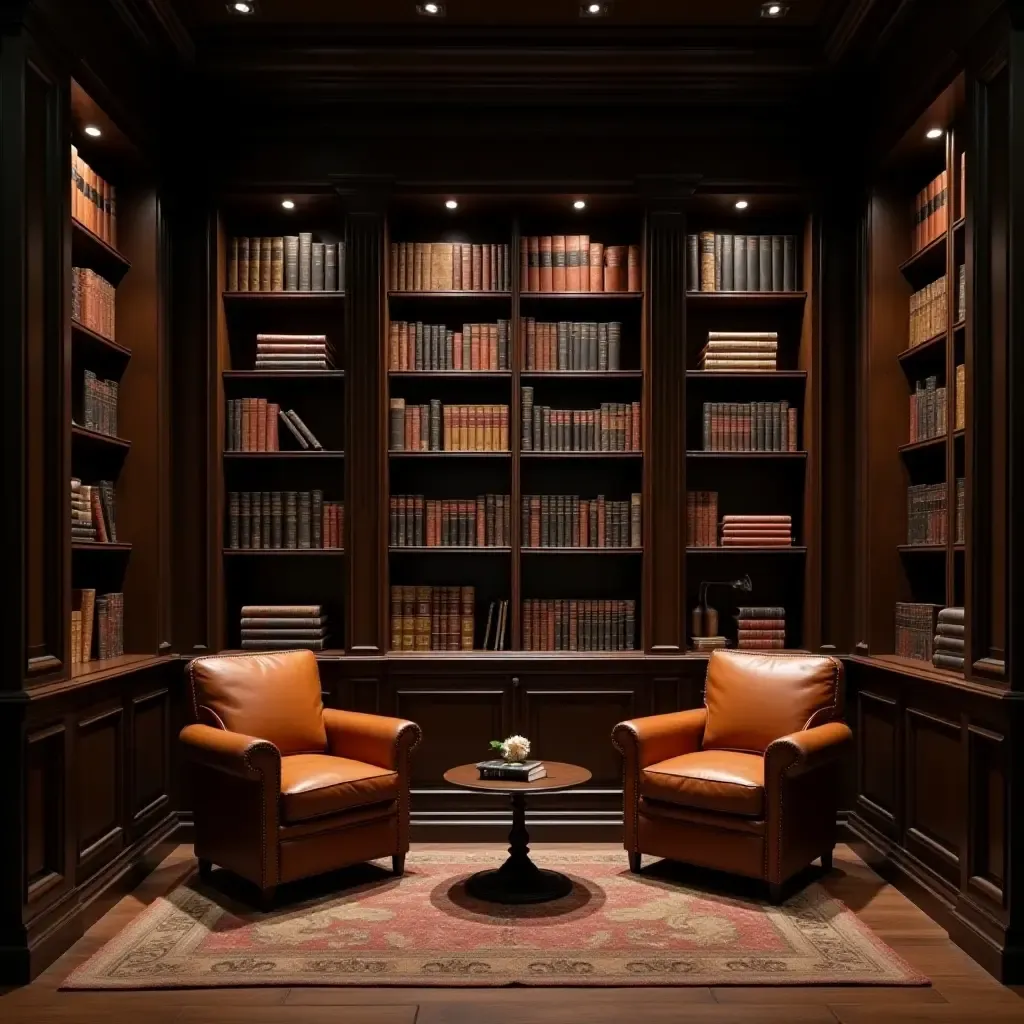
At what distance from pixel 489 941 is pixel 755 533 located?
2.42 metres

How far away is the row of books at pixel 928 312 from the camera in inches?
175

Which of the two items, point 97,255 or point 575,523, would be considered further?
point 575,523

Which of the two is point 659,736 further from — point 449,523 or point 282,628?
point 282,628

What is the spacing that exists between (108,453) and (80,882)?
1905 mm

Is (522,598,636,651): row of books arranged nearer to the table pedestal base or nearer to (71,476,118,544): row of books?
the table pedestal base

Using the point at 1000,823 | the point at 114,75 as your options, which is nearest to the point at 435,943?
the point at 1000,823

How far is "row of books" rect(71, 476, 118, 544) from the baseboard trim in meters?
3.51

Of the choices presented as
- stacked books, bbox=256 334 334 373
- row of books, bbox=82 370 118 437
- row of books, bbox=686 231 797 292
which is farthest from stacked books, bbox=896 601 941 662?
row of books, bbox=82 370 118 437

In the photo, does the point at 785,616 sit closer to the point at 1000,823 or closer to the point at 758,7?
the point at 1000,823

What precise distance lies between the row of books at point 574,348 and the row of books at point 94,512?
2039mm

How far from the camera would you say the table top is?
3959mm

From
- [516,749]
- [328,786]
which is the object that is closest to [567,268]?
[516,749]

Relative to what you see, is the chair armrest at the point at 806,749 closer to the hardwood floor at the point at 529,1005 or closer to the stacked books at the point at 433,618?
the hardwood floor at the point at 529,1005

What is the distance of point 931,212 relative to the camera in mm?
4582
